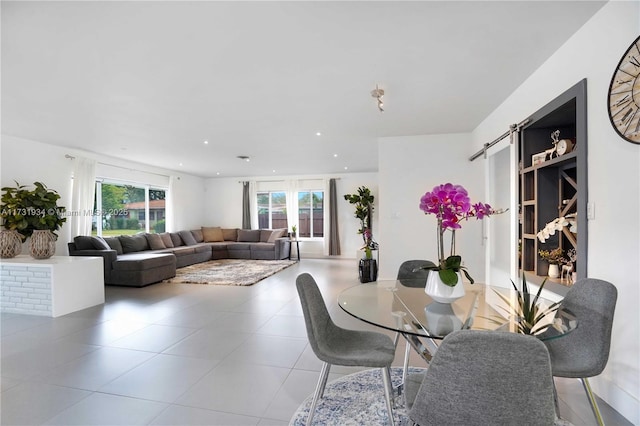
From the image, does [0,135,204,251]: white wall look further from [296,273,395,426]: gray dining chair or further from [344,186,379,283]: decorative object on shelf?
[296,273,395,426]: gray dining chair

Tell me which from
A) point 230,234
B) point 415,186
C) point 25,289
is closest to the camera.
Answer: point 25,289

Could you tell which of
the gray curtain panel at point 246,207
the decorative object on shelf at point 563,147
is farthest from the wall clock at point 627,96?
the gray curtain panel at point 246,207

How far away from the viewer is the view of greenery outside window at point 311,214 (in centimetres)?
909

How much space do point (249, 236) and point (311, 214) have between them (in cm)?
195

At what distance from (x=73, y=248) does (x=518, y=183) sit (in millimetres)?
6700

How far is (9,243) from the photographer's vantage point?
4.08 meters

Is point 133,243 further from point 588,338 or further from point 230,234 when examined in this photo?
point 588,338

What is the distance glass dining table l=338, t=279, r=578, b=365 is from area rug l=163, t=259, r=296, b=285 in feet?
12.3

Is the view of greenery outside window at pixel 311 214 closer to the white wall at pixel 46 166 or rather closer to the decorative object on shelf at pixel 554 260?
the white wall at pixel 46 166

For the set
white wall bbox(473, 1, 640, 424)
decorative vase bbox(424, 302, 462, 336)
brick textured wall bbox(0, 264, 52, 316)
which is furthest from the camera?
brick textured wall bbox(0, 264, 52, 316)

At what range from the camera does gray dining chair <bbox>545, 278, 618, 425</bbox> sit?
1.46 meters

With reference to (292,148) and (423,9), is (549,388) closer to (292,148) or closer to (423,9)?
(423,9)

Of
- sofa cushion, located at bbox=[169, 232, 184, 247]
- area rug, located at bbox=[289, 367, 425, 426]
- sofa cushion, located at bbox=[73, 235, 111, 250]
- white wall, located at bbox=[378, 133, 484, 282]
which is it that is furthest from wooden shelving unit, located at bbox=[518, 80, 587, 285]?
sofa cushion, located at bbox=[169, 232, 184, 247]

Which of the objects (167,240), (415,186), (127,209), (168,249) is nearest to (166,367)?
(415,186)
